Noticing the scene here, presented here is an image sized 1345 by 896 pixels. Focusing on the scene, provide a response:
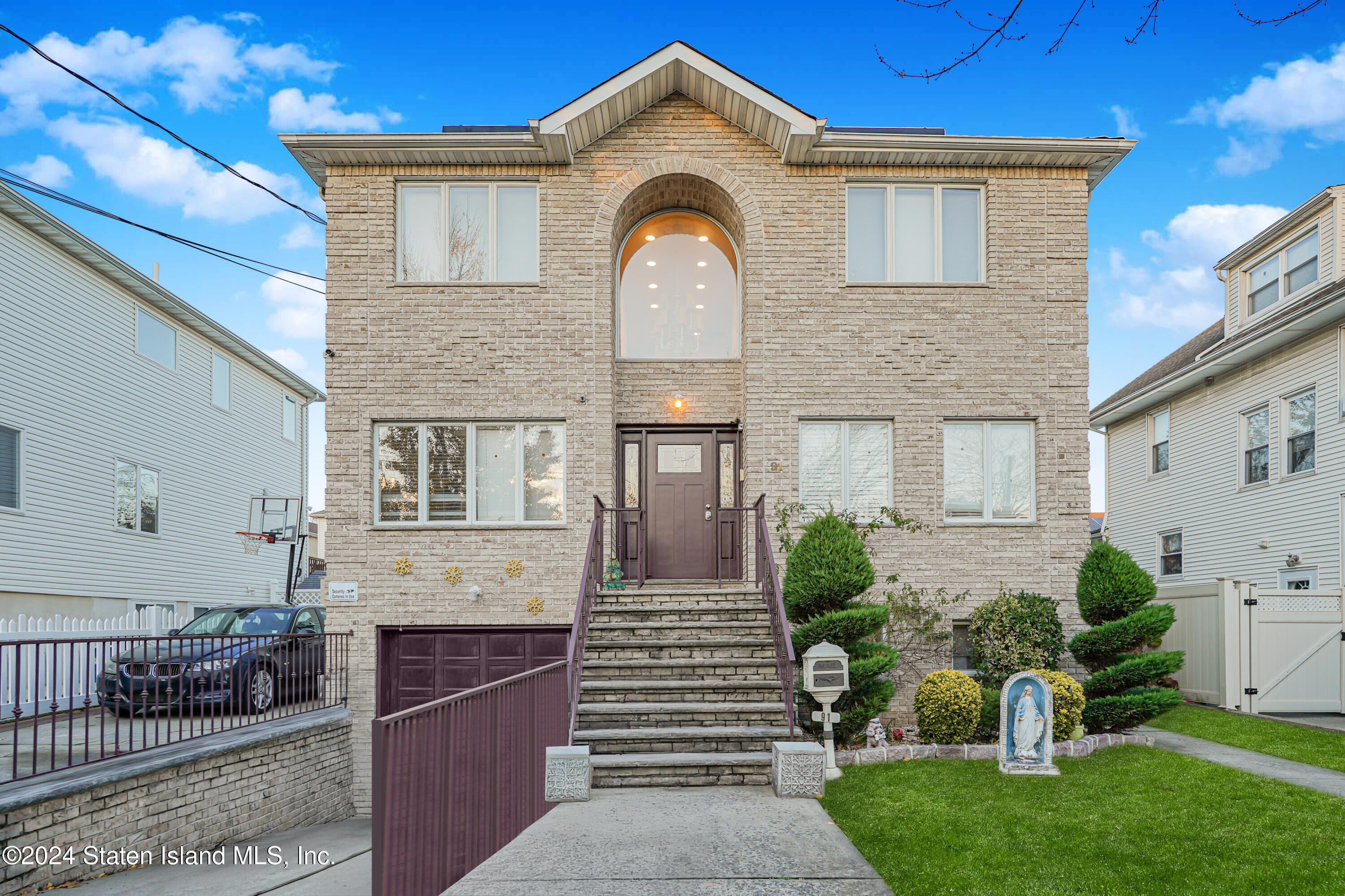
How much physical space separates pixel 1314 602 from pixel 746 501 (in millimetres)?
8761

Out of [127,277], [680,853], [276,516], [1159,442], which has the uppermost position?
[127,277]

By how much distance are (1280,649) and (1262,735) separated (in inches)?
114

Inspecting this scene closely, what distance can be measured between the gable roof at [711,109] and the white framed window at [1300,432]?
6.58 meters

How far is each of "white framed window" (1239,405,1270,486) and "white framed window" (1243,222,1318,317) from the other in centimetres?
205

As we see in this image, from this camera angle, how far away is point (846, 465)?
11.4 m

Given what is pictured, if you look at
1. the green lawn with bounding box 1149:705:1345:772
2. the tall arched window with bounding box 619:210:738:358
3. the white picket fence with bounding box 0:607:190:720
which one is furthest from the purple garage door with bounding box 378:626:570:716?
the green lawn with bounding box 1149:705:1345:772

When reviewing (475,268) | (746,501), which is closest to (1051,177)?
(746,501)

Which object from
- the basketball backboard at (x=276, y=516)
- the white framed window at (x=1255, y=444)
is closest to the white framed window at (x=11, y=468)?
Result: the basketball backboard at (x=276, y=516)

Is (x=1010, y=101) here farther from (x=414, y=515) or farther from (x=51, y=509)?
(x=51, y=509)

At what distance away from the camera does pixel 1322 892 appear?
502cm

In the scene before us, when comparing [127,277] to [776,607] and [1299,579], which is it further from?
[1299,579]

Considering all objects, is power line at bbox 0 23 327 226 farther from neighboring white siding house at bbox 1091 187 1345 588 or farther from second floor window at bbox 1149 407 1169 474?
second floor window at bbox 1149 407 1169 474

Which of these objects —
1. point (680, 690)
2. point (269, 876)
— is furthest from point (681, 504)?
point (269, 876)

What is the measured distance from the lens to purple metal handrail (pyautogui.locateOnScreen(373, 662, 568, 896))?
14.8 ft
